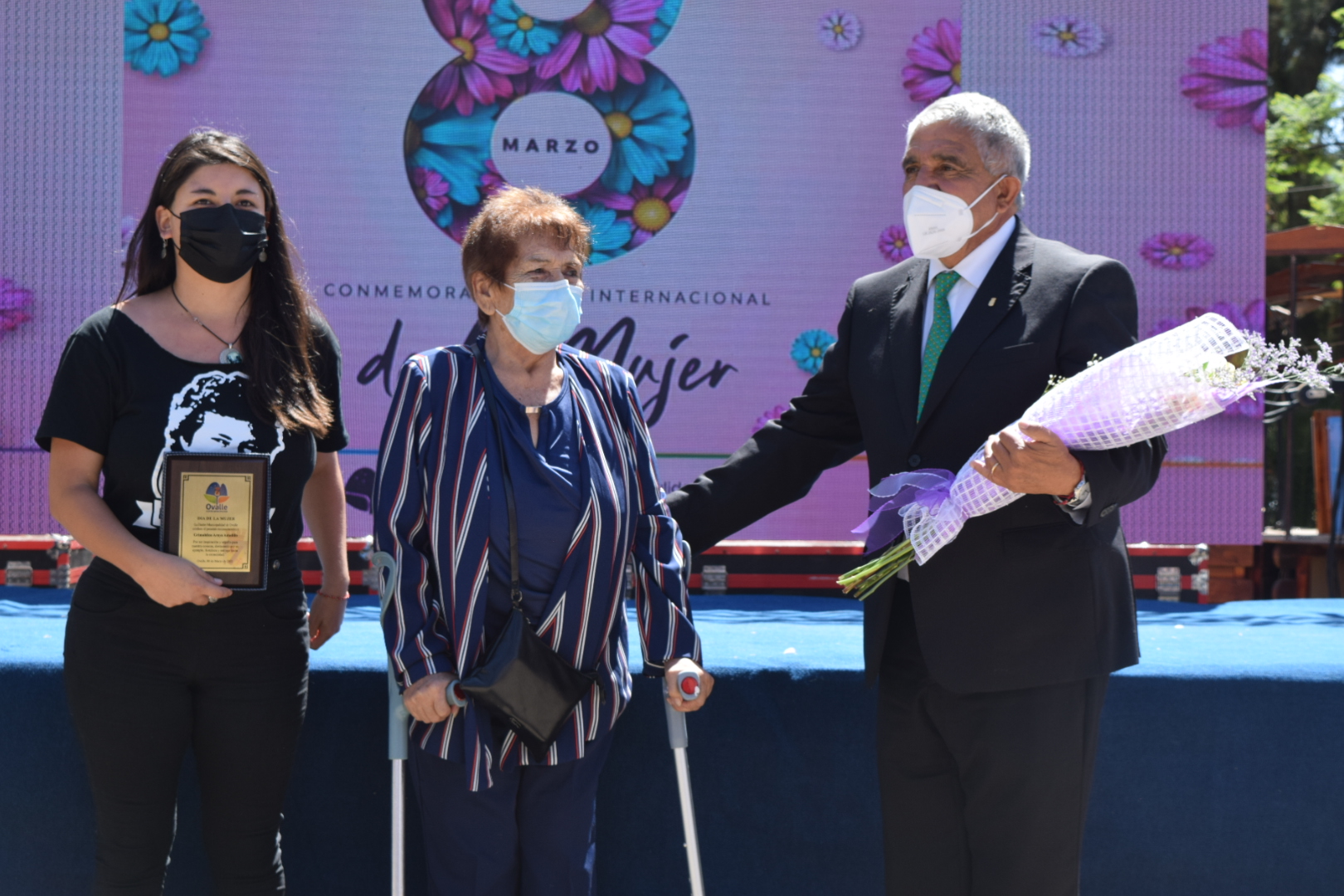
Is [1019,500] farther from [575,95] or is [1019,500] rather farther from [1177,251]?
[1177,251]

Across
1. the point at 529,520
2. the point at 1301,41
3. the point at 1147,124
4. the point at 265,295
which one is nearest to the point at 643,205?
the point at 1147,124

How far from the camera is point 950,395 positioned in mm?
2141

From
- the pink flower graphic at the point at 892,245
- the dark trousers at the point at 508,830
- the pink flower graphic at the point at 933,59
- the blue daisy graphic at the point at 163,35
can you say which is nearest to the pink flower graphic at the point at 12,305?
the blue daisy graphic at the point at 163,35

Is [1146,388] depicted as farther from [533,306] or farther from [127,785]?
[127,785]

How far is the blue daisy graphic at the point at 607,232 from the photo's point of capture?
629 cm

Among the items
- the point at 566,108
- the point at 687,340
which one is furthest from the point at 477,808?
the point at 566,108

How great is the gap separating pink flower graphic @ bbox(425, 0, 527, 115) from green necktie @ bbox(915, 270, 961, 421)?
→ 4504 mm

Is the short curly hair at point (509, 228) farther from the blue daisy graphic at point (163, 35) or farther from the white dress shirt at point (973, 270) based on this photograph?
the blue daisy graphic at point (163, 35)

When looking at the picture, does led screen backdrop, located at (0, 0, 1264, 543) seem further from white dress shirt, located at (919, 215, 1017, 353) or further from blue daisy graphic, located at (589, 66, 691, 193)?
white dress shirt, located at (919, 215, 1017, 353)

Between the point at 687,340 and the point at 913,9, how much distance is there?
7.13 feet

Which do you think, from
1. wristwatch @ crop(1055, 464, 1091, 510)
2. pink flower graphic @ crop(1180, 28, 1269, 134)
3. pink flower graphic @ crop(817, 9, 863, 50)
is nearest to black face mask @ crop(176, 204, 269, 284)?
wristwatch @ crop(1055, 464, 1091, 510)

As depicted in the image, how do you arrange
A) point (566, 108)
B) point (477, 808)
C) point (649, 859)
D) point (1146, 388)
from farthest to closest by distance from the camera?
point (566, 108), point (649, 859), point (477, 808), point (1146, 388)

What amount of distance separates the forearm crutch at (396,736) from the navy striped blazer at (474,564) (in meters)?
0.02

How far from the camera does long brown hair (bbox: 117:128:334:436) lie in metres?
2.23
